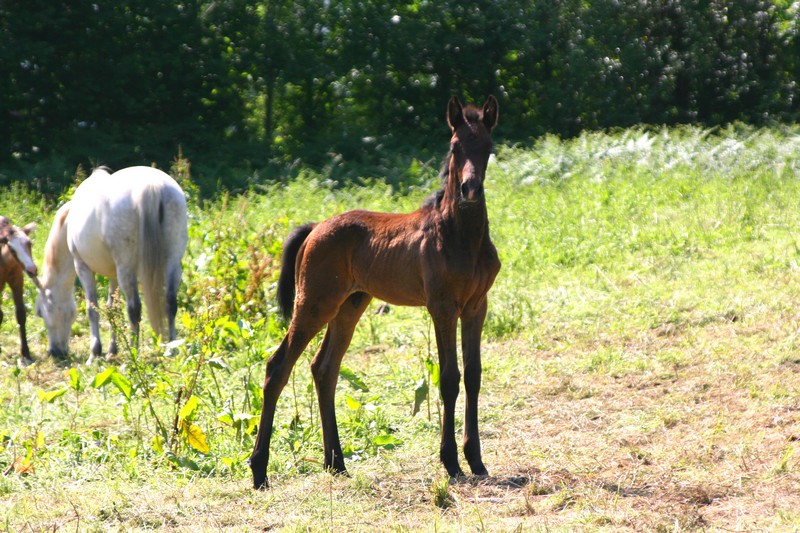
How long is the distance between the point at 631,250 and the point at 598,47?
12.4m

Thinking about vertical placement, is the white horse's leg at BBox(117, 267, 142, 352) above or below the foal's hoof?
above

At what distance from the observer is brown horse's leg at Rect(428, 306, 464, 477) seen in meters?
4.97

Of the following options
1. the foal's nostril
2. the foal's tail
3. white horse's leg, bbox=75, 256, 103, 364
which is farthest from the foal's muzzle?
white horse's leg, bbox=75, 256, 103, 364

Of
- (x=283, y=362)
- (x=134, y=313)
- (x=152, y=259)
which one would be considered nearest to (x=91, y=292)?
(x=134, y=313)

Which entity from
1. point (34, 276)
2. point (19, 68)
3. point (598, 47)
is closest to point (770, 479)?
point (34, 276)

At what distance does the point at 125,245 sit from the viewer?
9.09m

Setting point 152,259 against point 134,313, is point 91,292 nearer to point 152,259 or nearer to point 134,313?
point 134,313

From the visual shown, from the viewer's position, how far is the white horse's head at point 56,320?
31.4 ft

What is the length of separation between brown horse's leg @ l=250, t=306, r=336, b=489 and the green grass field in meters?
0.27

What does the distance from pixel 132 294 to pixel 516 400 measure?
4144 mm

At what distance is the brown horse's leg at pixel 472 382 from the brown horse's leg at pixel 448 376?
7 cm

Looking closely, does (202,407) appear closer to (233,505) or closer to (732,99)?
(233,505)

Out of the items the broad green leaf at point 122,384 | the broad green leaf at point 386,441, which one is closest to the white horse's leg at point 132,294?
the broad green leaf at point 122,384

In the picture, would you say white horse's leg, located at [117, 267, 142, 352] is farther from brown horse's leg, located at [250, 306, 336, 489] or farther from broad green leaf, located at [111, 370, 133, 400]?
brown horse's leg, located at [250, 306, 336, 489]
